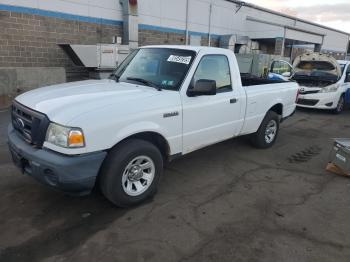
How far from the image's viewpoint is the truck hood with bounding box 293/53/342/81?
1049 centimetres

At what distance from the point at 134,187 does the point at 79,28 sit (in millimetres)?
11135

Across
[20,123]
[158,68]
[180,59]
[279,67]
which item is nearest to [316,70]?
[279,67]

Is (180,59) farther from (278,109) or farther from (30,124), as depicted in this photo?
(278,109)

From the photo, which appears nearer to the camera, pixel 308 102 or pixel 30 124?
pixel 30 124

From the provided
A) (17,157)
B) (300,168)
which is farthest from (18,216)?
(300,168)

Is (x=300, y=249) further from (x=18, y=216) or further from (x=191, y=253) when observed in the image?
(x=18, y=216)

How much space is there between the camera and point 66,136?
294cm

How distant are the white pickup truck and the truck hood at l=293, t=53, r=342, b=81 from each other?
263 inches

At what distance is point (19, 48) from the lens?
1132cm

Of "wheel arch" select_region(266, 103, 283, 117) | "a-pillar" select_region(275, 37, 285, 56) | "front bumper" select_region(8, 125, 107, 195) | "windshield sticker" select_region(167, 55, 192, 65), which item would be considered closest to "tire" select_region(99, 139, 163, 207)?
"front bumper" select_region(8, 125, 107, 195)

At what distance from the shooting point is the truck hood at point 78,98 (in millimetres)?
3082

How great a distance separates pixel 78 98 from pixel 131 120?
0.64m

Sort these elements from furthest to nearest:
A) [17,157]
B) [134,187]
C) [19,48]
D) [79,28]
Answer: [79,28], [19,48], [134,187], [17,157]

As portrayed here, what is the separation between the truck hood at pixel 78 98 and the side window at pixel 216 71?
797 millimetres
